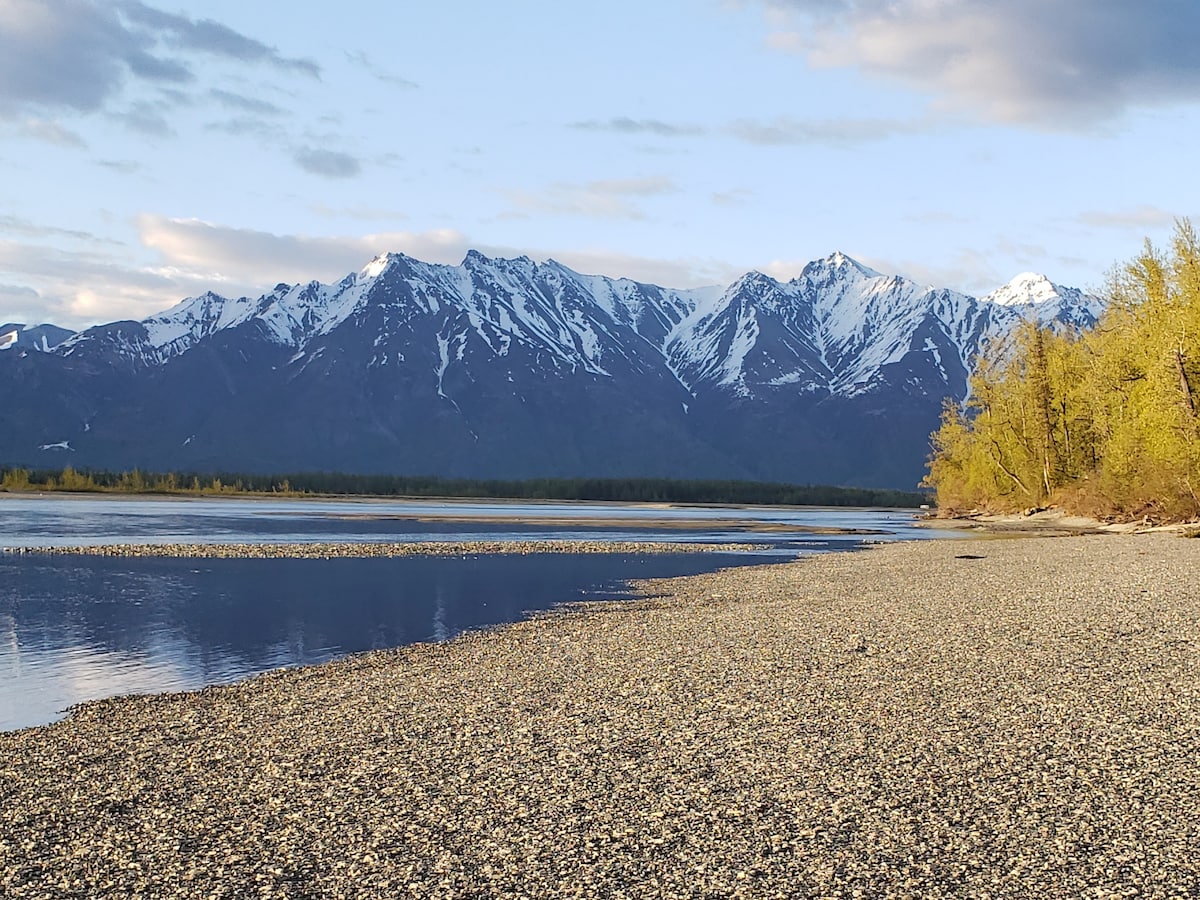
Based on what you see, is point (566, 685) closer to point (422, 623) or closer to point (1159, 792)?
point (1159, 792)

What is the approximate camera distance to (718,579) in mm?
41125

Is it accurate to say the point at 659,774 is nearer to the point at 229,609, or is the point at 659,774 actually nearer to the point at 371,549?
the point at 229,609

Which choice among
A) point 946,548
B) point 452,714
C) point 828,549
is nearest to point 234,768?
point 452,714

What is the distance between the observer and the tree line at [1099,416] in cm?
5125

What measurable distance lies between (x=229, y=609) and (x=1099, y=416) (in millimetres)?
53508

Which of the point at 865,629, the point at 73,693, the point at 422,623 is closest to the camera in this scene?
the point at 73,693

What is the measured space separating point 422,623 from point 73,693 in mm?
11901

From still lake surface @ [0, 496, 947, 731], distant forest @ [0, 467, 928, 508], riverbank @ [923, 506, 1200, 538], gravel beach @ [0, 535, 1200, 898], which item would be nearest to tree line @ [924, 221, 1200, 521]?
riverbank @ [923, 506, 1200, 538]

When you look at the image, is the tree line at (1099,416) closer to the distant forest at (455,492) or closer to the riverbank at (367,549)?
the riverbank at (367,549)

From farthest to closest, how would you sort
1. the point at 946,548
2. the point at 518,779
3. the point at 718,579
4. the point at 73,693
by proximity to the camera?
the point at 946,548, the point at 718,579, the point at 73,693, the point at 518,779

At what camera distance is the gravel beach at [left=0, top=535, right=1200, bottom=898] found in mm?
10141

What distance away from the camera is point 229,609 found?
A: 35156 mm

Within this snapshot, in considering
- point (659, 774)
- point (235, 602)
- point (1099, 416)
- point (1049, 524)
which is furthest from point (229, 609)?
point (1049, 524)

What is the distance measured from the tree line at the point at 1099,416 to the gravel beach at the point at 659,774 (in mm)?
31038
